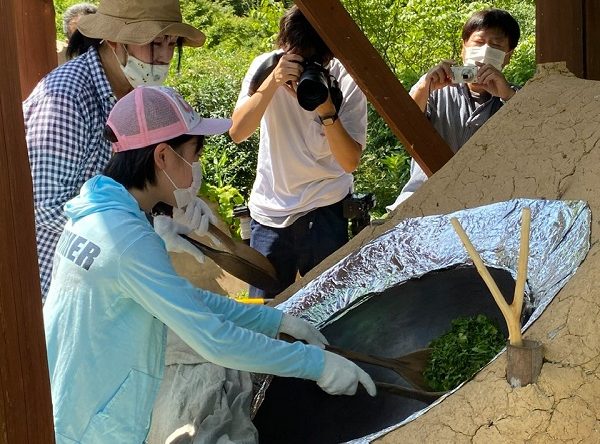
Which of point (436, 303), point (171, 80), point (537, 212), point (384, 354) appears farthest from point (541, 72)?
point (171, 80)

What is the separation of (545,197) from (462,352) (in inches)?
21.5

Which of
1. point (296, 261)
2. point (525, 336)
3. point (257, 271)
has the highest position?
point (525, 336)

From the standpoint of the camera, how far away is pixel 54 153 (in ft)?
9.78

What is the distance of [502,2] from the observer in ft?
36.9

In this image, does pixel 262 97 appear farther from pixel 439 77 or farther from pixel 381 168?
pixel 381 168

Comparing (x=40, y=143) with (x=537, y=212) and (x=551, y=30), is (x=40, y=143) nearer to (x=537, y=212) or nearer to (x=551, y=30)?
(x=537, y=212)

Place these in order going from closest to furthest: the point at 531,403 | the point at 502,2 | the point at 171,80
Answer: the point at 531,403, the point at 171,80, the point at 502,2

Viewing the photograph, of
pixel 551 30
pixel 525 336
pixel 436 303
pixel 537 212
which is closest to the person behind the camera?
pixel 525 336

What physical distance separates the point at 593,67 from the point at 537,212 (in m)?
0.89

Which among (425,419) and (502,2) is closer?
(425,419)

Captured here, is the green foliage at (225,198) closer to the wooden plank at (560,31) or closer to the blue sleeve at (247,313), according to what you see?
the wooden plank at (560,31)

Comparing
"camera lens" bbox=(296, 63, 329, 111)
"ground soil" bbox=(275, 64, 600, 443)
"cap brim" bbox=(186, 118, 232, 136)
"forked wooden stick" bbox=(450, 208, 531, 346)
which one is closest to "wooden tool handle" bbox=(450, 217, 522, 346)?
"forked wooden stick" bbox=(450, 208, 531, 346)

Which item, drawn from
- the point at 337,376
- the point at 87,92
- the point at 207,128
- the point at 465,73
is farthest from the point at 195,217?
the point at 465,73

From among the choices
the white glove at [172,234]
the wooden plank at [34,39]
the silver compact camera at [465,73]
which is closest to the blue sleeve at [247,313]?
the white glove at [172,234]
